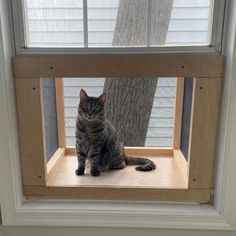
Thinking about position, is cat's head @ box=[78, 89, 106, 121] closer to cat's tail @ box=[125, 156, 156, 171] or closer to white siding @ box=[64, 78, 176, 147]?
white siding @ box=[64, 78, 176, 147]

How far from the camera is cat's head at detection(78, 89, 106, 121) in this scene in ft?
3.43

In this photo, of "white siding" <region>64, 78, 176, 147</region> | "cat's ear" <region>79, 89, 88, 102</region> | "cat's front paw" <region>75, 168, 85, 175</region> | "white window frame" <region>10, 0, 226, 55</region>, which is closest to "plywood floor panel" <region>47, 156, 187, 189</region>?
"cat's front paw" <region>75, 168, 85, 175</region>

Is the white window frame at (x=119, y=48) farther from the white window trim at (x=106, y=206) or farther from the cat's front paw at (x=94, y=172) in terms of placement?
the cat's front paw at (x=94, y=172)

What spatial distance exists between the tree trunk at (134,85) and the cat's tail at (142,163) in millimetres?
97

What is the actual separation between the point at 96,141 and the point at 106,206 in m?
0.23

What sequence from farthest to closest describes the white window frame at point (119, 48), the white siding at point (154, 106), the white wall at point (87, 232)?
the white siding at point (154, 106), the white wall at point (87, 232), the white window frame at point (119, 48)

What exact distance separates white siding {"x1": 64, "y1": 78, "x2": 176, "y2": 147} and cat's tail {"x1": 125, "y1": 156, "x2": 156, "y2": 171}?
0.10 metres

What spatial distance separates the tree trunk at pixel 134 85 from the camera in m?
0.88

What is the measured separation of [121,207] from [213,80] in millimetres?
498

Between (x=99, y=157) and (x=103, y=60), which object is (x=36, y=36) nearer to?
(x=103, y=60)

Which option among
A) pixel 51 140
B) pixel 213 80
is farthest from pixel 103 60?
pixel 51 140

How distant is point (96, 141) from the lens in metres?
1.09

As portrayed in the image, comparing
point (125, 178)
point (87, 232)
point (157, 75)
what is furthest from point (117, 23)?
point (87, 232)

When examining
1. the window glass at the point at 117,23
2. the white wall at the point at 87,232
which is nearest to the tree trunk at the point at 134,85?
the window glass at the point at 117,23
